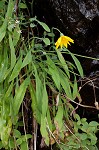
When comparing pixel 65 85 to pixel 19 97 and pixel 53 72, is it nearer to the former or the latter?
pixel 53 72

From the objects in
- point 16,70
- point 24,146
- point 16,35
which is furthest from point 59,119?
point 16,35

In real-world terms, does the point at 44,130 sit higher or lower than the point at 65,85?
lower

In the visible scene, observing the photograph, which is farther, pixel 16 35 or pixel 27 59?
pixel 16 35

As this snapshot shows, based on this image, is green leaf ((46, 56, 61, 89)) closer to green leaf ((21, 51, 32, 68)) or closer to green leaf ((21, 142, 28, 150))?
green leaf ((21, 51, 32, 68))

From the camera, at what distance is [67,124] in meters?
1.52

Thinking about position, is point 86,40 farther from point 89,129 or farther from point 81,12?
point 89,129

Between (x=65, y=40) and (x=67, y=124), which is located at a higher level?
(x=65, y=40)

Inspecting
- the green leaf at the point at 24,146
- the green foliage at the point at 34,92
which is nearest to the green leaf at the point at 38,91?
the green foliage at the point at 34,92

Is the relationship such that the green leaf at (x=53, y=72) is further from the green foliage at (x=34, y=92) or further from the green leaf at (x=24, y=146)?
the green leaf at (x=24, y=146)

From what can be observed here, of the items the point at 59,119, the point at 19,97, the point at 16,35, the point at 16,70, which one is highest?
the point at 16,35

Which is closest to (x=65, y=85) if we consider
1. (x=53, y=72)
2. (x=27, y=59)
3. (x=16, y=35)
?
(x=53, y=72)

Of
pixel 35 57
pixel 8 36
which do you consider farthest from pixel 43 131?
pixel 8 36

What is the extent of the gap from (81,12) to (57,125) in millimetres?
701

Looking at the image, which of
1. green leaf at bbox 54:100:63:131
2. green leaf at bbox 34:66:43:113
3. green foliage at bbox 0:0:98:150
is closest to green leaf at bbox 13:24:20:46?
green foliage at bbox 0:0:98:150
